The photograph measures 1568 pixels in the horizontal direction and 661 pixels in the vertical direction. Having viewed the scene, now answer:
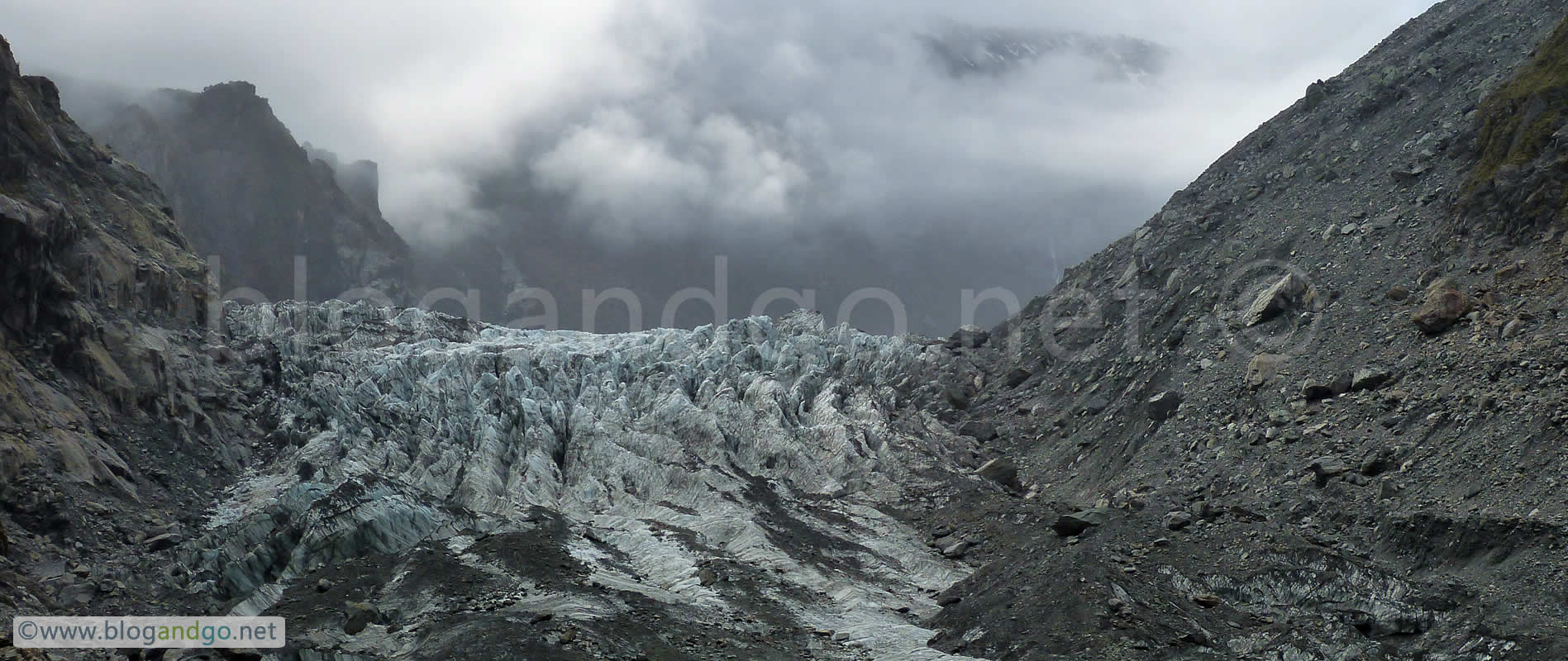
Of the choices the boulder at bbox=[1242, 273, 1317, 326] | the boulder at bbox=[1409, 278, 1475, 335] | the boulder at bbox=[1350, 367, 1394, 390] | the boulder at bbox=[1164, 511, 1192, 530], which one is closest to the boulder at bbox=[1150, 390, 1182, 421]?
the boulder at bbox=[1242, 273, 1317, 326]

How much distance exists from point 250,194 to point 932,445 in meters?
103

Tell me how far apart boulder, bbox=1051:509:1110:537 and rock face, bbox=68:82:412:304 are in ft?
334

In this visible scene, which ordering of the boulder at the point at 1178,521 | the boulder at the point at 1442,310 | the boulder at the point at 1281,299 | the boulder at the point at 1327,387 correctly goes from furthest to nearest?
the boulder at the point at 1281,299 < the boulder at the point at 1327,387 < the boulder at the point at 1442,310 < the boulder at the point at 1178,521

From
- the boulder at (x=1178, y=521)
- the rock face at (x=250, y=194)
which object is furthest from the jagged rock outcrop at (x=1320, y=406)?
the rock face at (x=250, y=194)

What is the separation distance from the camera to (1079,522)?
3847 centimetres

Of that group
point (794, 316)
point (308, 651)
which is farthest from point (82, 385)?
point (794, 316)

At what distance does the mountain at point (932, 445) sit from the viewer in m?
29.5

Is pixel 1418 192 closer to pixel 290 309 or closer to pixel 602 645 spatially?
pixel 602 645

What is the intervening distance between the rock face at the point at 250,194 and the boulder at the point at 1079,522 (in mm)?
101951

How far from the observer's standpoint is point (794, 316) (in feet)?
246

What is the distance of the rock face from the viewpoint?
4700 inches

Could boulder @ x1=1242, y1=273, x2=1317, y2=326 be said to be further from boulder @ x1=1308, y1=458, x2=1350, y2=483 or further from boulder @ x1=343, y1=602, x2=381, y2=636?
boulder @ x1=343, y1=602, x2=381, y2=636

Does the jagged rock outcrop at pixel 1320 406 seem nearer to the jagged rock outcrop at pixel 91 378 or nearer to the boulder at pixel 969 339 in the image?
the boulder at pixel 969 339

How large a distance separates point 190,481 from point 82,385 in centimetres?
641
